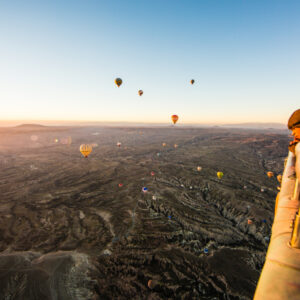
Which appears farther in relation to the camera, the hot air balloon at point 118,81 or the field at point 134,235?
the hot air balloon at point 118,81

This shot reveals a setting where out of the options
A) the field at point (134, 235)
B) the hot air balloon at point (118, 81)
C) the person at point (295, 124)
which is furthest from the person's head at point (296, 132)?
the hot air balloon at point (118, 81)

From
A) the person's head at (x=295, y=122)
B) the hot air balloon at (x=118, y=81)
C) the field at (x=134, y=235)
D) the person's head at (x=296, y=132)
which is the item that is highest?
the hot air balloon at (x=118, y=81)

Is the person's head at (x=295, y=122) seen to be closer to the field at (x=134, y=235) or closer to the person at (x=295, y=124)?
the person at (x=295, y=124)

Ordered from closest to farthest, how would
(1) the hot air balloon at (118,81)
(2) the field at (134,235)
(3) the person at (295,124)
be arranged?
(3) the person at (295,124)
(2) the field at (134,235)
(1) the hot air balloon at (118,81)

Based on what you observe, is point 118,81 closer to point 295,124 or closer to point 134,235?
point 134,235

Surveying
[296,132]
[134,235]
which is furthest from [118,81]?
[296,132]

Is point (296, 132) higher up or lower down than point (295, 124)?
lower down

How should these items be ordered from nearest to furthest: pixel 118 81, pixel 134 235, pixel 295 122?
pixel 295 122, pixel 134 235, pixel 118 81

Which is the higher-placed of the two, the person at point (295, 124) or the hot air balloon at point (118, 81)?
the hot air balloon at point (118, 81)

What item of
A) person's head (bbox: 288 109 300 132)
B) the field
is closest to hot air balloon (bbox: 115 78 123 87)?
the field

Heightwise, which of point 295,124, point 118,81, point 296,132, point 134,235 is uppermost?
point 118,81

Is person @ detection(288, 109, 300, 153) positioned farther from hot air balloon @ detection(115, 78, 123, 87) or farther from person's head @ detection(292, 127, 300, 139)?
hot air balloon @ detection(115, 78, 123, 87)

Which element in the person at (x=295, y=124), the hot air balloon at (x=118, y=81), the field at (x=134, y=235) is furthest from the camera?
the hot air balloon at (x=118, y=81)
